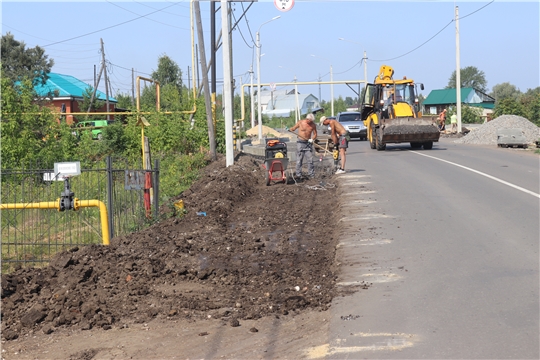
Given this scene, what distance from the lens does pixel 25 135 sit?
20672mm

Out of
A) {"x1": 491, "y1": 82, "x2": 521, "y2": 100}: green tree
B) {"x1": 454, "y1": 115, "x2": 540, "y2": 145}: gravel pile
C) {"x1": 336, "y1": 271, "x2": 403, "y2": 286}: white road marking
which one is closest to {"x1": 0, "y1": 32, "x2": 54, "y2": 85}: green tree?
{"x1": 454, "y1": 115, "x2": 540, "y2": 145}: gravel pile

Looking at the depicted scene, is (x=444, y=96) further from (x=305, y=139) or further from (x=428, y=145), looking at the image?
(x=305, y=139)

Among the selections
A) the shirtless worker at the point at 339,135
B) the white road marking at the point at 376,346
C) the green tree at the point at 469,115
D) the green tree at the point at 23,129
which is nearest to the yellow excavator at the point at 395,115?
the shirtless worker at the point at 339,135

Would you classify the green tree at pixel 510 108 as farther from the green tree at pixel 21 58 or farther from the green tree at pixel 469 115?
the green tree at pixel 21 58

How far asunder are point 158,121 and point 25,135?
549 cm

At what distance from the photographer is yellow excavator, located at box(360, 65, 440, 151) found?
2541cm

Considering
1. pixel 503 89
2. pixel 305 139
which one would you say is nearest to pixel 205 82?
pixel 305 139

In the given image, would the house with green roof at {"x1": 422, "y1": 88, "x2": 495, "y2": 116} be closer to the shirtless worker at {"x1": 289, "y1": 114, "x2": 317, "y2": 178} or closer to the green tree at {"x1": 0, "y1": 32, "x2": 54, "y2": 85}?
the green tree at {"x1": 0, "y1": 32, "x2": 54, "y2": 85}

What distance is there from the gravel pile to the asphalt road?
57.1ft

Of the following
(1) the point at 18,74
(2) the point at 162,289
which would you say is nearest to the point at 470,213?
(2) the point at 162,289

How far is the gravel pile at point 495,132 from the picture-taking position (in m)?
32.5

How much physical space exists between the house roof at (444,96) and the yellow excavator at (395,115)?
211 ft

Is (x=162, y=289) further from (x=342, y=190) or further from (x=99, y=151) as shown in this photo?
(x=99, y=151)

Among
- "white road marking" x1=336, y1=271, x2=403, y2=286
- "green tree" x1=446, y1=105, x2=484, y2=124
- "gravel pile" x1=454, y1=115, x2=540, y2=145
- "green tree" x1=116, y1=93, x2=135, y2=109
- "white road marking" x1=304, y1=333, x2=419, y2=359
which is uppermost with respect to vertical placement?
"green tree" x1=116, y1=93, x2=135, y2=109
